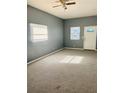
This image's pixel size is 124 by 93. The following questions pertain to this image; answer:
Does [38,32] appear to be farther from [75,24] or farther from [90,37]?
[90,37]

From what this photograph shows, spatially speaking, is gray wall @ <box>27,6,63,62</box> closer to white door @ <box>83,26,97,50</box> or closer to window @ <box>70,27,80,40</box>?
window @ <box>70,27,80,40</box>

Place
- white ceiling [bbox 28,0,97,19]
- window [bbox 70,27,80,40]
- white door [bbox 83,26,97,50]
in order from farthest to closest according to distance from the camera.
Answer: window [bbox 70,27,80,40] < white door [bbox 83,26,97,50] < white ceiling [bbox 28,0,97,19]

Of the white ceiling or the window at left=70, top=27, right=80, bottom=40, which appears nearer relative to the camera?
the white ceiling

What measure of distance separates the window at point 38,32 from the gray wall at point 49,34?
0.69 feet

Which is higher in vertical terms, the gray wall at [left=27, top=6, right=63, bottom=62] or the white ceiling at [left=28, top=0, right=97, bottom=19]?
the white ceiling at [left=28, top=0, right=97, bottom=19]

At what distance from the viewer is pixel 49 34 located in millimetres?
7223

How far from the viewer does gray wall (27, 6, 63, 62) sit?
5180 mm

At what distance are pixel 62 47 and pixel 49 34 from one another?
2799 mm

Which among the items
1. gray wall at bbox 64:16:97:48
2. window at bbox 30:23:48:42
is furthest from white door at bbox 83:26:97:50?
window at bbox 30:23:48:42

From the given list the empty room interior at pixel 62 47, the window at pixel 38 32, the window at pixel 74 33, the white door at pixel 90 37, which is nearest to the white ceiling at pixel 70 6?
the empty room interior at pixel 62 47
